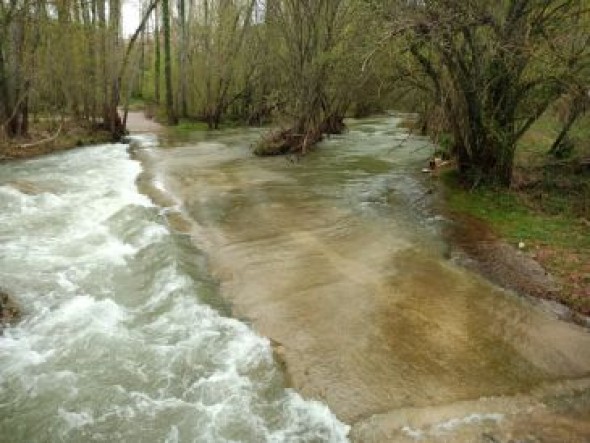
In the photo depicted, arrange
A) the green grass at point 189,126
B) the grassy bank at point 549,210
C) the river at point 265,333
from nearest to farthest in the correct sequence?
1. the river at point 265,333
2. the grassy bank at point 549,210
3. the green grass at point 189,126

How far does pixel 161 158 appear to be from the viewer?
19.8 m

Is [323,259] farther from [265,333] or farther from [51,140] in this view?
[51,140]

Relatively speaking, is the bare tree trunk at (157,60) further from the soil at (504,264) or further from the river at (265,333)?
the soil at (504,264)

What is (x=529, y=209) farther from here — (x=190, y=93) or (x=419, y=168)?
(x=190, y=93)

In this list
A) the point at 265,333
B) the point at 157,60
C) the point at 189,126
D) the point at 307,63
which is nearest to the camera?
the point at 265,333

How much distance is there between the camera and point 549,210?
12.1 meters

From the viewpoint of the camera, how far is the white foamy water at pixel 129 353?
5.29m

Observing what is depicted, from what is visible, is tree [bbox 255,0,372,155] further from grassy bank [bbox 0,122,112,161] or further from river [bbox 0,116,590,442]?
river [bbox 0,116,590,442]

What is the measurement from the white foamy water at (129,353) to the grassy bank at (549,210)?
4612 millimetres

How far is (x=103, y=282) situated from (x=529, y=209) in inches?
338

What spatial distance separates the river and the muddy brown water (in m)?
0.03

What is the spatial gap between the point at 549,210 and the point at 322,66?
34.9 ft

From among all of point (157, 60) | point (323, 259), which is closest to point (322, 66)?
point (323, 259)

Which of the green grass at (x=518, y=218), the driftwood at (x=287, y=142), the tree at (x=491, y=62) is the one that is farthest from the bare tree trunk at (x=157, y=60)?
the green grass at (x=518, y=218)
